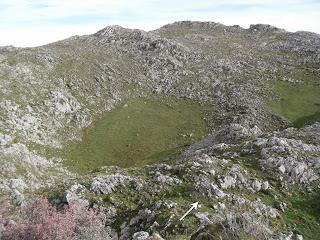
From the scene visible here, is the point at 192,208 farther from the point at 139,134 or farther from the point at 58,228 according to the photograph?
the point at 139,134

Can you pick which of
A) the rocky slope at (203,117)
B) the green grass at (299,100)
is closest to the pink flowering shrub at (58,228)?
the rocky slope at (203,117)

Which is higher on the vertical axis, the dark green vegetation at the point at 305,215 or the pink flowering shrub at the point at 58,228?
the pink flowering shrub at the point at 58,228

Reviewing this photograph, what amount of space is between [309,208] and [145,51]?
8031 cm

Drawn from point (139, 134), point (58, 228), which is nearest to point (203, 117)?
point (139, 134)

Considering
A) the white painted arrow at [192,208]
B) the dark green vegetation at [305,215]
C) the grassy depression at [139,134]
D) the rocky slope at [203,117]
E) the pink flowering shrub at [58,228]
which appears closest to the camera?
the pink flowering shrub at [58,228]

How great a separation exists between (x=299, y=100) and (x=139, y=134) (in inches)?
1442

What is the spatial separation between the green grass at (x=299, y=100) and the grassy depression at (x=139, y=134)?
15.7m

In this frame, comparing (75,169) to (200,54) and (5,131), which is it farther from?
(200,54)

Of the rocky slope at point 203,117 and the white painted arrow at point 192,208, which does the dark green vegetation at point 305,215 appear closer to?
the rocky slope at point 203,117

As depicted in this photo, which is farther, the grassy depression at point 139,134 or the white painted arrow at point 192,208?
the grassy depression at point 139,134

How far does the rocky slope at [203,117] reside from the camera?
39.2 m

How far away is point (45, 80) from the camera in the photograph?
88750 millimetres

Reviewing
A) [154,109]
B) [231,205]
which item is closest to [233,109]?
[154,109]

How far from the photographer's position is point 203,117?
8769cm
